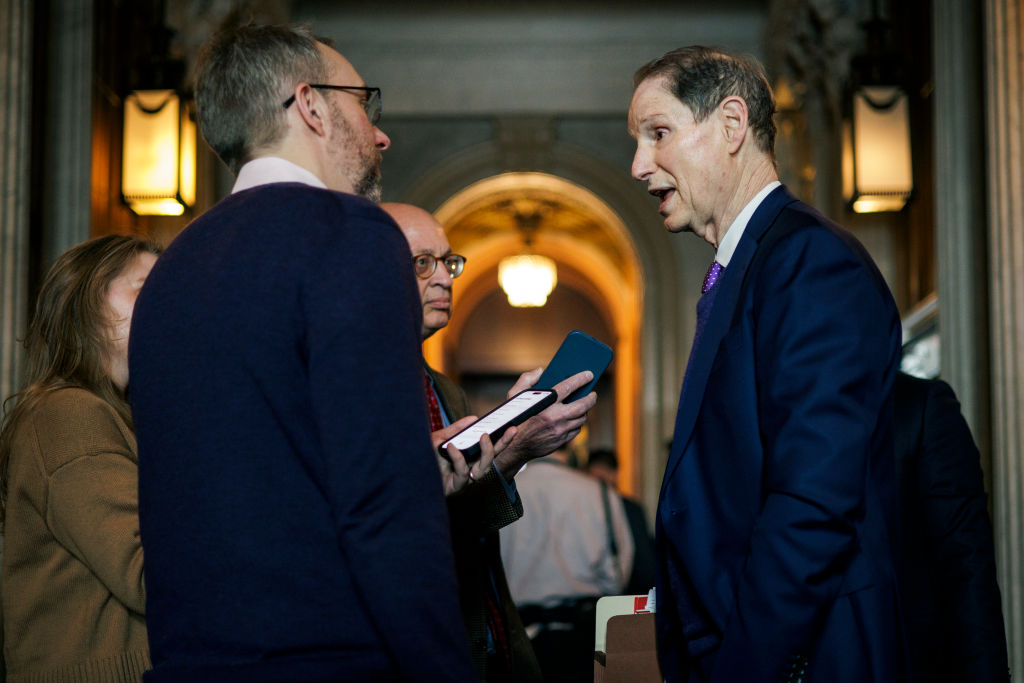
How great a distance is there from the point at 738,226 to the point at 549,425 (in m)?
0.63

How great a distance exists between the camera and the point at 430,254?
11.4 ft

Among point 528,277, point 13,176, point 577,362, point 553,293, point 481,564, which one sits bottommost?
point 481,564

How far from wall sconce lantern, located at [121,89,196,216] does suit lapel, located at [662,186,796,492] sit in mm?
5203

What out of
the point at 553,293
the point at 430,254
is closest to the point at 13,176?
the point at 430,254

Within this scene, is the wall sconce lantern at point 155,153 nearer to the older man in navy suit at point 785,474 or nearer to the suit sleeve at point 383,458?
Answer: the older man in navy suit at point 785,474

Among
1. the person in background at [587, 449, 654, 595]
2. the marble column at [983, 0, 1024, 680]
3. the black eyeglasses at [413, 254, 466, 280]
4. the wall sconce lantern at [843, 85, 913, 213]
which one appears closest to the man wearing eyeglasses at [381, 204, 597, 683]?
the black eyeglasses at [413, 254, 466, 280]

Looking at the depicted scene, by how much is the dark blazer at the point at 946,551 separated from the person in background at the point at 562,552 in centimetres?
241

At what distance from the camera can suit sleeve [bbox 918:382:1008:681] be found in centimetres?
275

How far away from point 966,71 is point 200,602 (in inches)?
181

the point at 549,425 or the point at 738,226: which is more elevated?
the point at 738,226

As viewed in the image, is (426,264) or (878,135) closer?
(426,264)

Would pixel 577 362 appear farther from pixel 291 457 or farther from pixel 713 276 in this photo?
pixel 291 457

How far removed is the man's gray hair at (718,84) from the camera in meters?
2.34

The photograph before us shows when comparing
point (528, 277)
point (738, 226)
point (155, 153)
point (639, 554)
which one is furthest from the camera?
point (528, 277)
